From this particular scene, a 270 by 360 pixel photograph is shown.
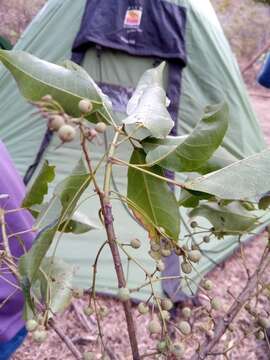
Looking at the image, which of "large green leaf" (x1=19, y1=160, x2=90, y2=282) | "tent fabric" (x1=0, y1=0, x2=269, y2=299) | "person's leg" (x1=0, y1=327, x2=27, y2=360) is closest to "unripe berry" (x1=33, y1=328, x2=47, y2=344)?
"large green leaf" (x1=19, y1=160, x2=90, y2=282)

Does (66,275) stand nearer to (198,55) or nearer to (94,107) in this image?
(94,107)

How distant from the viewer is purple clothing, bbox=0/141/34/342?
90cm

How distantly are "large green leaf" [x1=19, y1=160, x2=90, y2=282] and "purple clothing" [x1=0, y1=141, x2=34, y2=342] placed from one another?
1.59 feet

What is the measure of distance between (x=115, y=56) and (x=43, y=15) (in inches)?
18.8

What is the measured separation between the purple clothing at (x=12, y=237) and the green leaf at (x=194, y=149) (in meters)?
0.50

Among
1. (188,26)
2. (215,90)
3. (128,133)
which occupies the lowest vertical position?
(215,90)

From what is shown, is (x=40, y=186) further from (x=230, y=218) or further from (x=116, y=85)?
(x=116, y=85)

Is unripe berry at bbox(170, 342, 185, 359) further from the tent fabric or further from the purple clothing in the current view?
the tent fabric

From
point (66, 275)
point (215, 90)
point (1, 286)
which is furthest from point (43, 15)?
point (66, 275)

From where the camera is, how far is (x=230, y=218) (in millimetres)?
554

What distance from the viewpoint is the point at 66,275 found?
51 centimetres

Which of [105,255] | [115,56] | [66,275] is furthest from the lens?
[115,56]

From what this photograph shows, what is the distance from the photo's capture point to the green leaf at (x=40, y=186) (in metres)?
0.49

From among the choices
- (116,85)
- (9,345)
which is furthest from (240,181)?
(116,85)
